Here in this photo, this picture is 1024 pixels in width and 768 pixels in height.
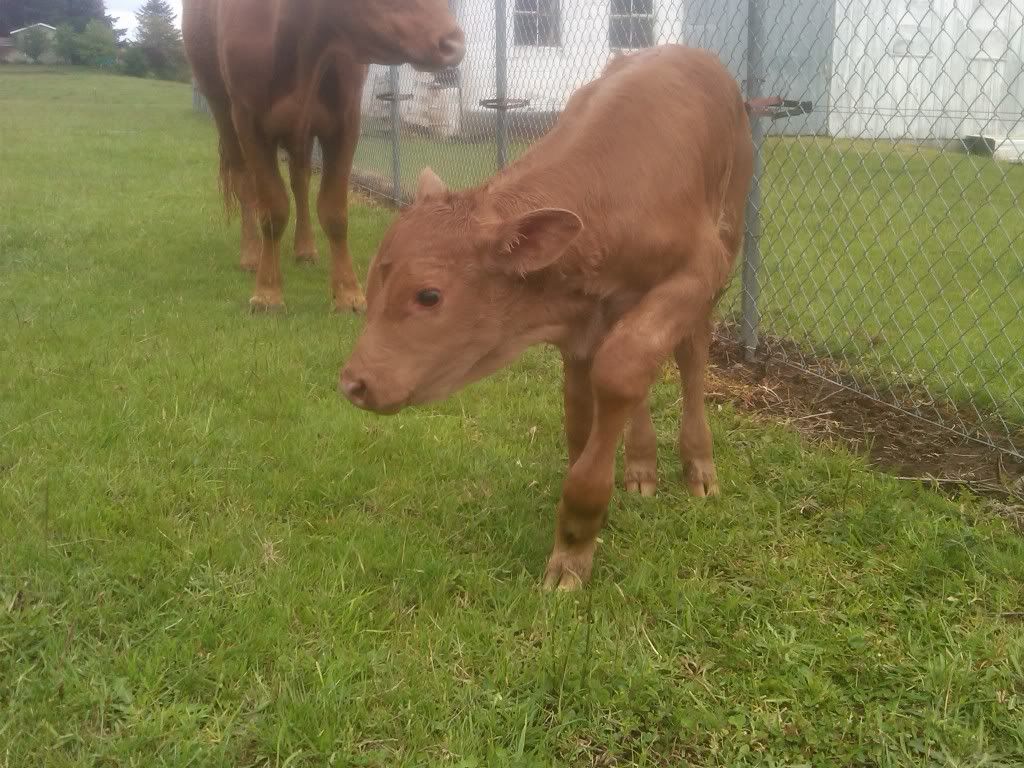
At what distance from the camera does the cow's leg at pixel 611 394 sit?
2.34m

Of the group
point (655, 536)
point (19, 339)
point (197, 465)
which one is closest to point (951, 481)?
point (655, 536)

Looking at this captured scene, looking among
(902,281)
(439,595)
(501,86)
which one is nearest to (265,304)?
(501,86)

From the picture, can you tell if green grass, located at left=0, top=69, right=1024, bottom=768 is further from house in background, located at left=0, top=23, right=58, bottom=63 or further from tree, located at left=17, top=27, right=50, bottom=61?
tree, located at left=17, top=27, right=50, bottom=61

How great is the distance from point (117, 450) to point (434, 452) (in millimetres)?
1147

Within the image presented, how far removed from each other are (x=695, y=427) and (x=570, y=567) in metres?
0.89

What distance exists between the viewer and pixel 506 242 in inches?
87.1

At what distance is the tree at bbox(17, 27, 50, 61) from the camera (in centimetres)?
5000

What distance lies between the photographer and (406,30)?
4.42 metres

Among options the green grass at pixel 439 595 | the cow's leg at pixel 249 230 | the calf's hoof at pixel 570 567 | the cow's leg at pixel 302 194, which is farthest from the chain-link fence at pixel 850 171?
the cow's leg at pixel 249 230

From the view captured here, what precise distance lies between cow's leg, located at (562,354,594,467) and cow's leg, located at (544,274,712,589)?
309 mm

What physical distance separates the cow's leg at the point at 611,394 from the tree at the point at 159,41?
46.7 metres

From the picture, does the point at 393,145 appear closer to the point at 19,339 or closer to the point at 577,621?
the point at 19,339

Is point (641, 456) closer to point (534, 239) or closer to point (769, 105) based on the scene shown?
point (534, 239)

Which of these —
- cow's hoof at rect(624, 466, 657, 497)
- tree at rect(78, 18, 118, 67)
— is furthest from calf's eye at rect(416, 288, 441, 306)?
tree at rect(78, 18, 118, 67)
